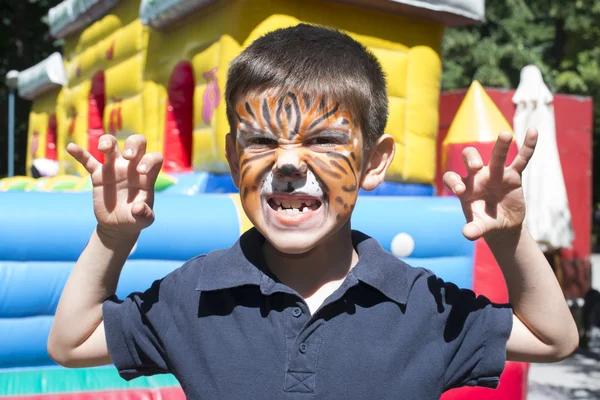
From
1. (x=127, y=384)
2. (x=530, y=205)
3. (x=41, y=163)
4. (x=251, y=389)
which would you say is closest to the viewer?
(x=251, y=389)

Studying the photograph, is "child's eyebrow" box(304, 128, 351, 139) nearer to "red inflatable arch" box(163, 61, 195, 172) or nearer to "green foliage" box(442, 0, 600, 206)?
"red inflatable arch" box(163, 61, 195, 172)

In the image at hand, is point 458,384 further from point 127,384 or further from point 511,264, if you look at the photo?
point 127,384

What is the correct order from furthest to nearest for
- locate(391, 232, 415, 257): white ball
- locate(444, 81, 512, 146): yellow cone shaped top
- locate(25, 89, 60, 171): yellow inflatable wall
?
locate(25, 89, 60, 171): yellow inflatable wall
locate(444, 81, 512, 146): yellow cone shaped top
locate(391, 232, 415, 257): white ball

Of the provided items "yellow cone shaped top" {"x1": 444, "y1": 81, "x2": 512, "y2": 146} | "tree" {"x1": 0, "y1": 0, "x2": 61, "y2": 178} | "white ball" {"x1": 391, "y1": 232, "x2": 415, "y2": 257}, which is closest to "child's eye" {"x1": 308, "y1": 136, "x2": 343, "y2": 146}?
"white ball" {"x1": 391, "y1": 232, "x2": 415, "y2": 257}

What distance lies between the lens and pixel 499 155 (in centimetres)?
132

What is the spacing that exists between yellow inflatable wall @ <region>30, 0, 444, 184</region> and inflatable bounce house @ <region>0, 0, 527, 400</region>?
0.01 metres

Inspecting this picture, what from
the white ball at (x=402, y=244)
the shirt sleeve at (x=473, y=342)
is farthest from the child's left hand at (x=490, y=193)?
the white ball at (x=402, y=244)

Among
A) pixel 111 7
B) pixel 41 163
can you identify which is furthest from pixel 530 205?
pixel 41 163

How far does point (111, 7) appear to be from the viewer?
7.60 meters

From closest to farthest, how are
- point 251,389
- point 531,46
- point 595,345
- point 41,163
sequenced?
point 251,389, point 595,345, point 41,163, point 531,46

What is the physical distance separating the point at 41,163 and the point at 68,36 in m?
1.68

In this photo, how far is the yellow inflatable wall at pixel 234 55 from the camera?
15.9ft

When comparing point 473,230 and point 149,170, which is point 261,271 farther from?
point 473,230

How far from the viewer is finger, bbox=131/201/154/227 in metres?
1.43
